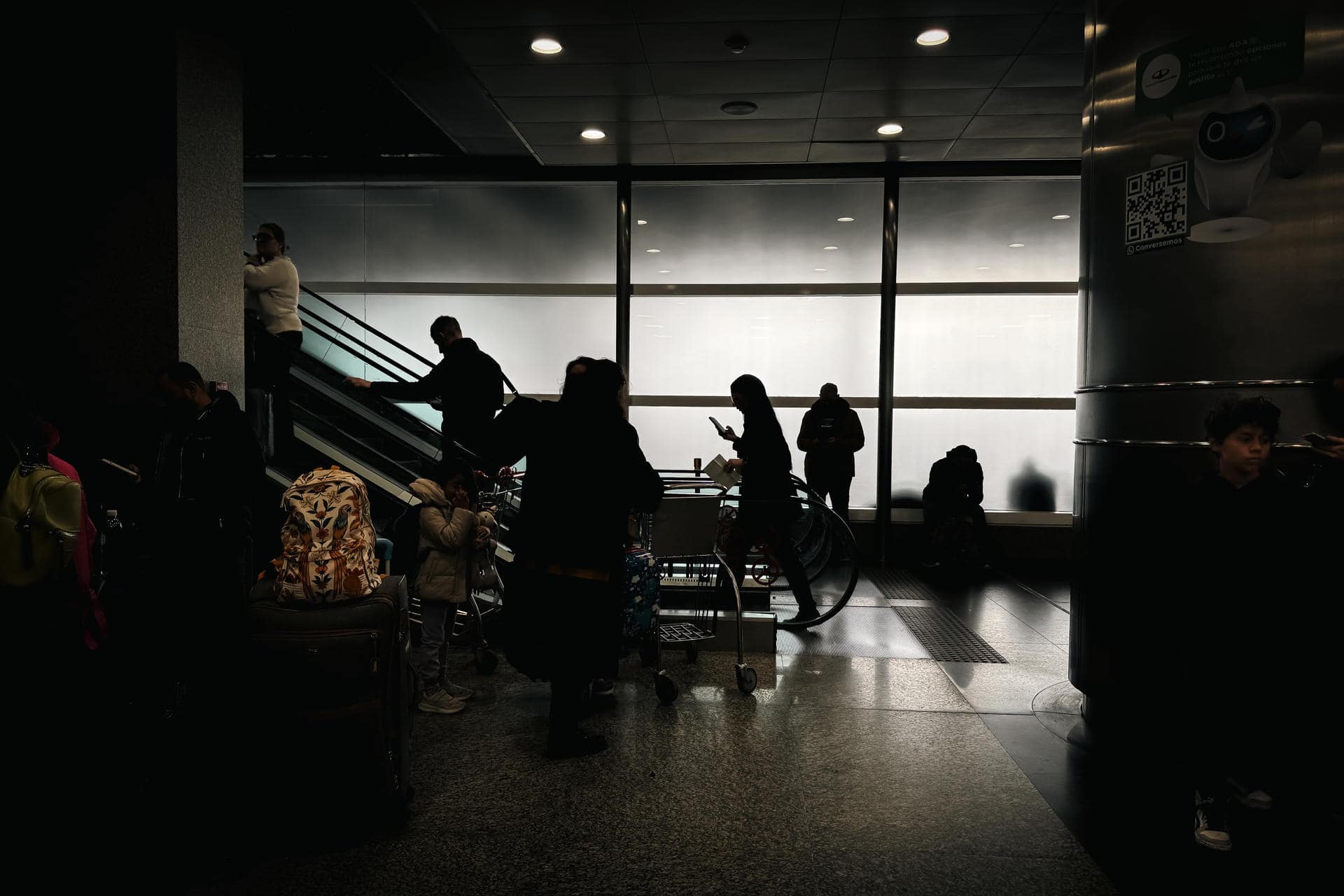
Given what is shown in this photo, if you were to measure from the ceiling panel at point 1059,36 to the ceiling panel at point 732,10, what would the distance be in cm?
147

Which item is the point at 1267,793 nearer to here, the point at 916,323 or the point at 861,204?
the point at 916,323

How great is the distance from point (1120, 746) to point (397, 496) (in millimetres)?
4764

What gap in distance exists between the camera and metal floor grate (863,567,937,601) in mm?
7140

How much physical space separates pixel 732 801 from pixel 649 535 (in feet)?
6.19

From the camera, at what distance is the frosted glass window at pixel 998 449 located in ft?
29.2

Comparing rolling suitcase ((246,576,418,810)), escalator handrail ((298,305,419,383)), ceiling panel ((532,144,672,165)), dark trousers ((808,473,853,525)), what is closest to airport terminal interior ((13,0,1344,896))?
rolling suitcase ((246,576,418,810))

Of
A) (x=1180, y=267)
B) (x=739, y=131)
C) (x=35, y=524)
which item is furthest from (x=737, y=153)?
(x=35, y=524)

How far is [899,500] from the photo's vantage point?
29.6ft

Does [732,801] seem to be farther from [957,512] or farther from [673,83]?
[957,512]

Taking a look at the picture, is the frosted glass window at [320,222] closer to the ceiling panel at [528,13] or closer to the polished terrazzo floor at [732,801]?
the ceiling panel at [528,13]

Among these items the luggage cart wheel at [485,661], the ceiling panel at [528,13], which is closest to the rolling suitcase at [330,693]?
the luggage cart wheel at [485,661]

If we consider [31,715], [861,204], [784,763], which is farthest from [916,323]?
[31,715]

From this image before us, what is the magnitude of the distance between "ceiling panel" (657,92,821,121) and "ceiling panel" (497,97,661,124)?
95 mm

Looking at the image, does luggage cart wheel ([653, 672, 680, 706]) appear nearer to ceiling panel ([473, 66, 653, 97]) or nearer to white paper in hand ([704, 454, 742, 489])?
white paper in hand ([704, 454, 742, 489])
